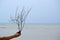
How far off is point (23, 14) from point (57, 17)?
6.47 ft

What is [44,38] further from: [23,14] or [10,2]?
[23,14]

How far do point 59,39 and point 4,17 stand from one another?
1475mm

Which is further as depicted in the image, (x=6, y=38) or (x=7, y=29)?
(x=7, y=29)

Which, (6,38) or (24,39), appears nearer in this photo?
(6,38)

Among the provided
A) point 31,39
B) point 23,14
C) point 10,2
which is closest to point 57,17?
point 31,39

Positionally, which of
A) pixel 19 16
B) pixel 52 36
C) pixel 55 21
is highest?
pixel 19 16

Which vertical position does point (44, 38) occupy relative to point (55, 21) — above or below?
below

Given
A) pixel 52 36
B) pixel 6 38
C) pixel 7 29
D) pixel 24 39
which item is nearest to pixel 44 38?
pixel 52 36

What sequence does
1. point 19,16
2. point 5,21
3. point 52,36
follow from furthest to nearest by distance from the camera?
1. point 52,36
2. point 5,21
3. point 19,16

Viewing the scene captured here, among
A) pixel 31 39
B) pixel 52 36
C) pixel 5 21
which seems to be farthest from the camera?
pixel 52 36

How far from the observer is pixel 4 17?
10.3 ft

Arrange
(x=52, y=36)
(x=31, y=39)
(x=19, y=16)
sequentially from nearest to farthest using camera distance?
(x=19, y=16) < (x=31, y=39) < (x=52, y=36)

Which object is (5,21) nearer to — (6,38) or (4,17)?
A: (4,17)

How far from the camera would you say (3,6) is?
10.4ft
